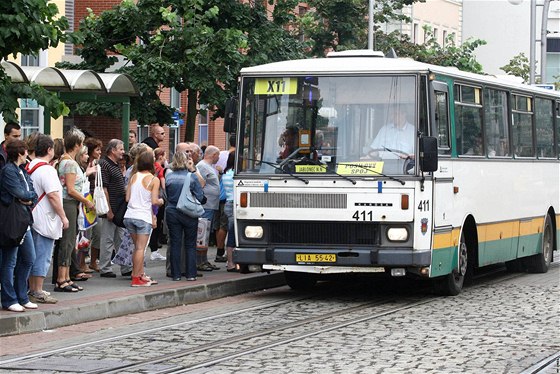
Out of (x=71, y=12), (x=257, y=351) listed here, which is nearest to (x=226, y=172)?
(x=257, y=351)

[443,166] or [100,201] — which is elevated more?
[443,166]

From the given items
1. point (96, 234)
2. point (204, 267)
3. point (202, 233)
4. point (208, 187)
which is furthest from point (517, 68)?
point (96, 234)

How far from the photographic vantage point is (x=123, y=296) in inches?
609

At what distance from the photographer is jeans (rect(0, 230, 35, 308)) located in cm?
1372

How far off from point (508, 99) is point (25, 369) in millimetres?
11258

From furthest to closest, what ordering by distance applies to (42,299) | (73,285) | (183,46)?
1. (183,46)
2. (73,285)
3. (42,299)

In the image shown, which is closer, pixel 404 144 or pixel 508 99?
pixel 404 144

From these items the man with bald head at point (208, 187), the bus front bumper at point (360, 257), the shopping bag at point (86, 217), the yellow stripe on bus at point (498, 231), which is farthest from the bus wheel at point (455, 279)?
the shopping bag at point (86, 217)

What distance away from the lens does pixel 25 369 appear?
10992mm

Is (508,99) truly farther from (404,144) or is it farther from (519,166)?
(404,144)

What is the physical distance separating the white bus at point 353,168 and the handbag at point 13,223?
381 cm

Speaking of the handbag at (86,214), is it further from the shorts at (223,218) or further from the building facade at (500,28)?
the building facade at (500,28)

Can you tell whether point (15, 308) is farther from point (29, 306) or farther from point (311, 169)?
point (311, 169)

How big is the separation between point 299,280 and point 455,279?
210cm
